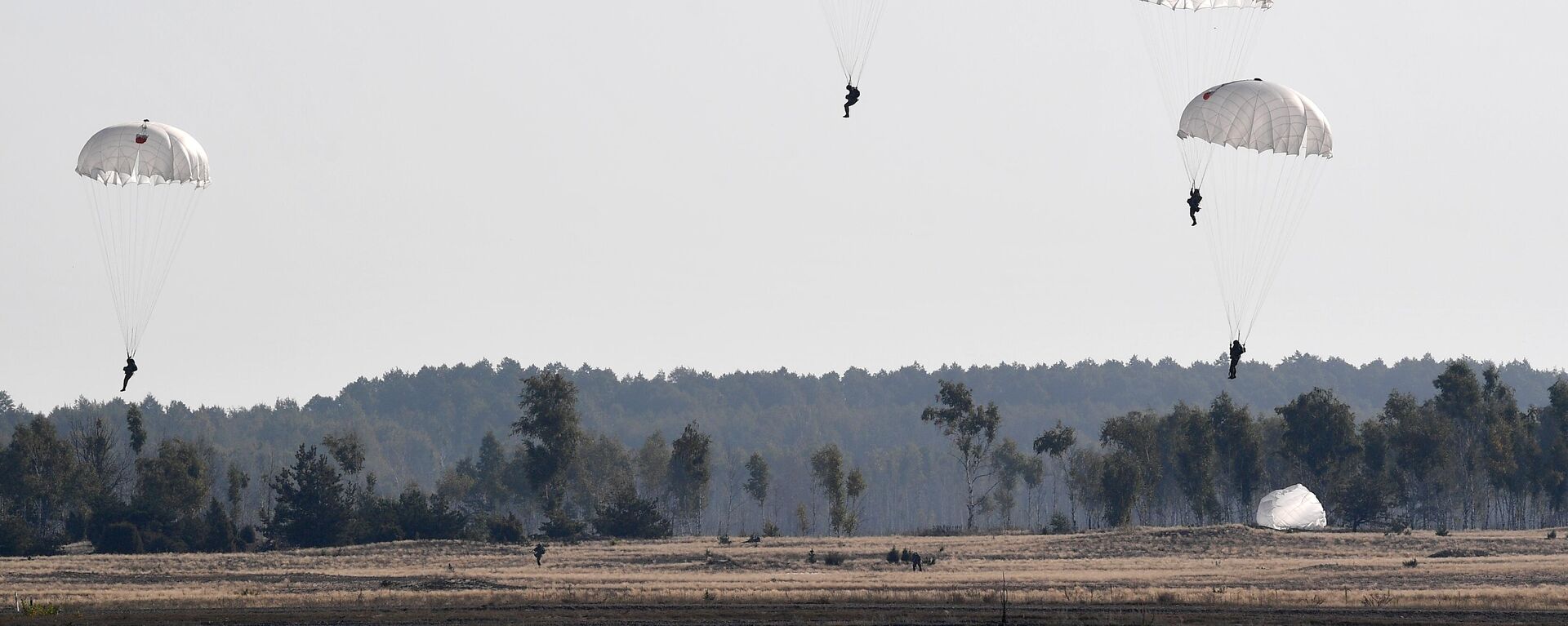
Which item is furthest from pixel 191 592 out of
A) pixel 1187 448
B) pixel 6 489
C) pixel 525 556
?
pixel 1187 448

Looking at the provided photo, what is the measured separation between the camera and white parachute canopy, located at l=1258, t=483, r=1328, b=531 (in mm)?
86125

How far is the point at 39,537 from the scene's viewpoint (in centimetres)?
8400

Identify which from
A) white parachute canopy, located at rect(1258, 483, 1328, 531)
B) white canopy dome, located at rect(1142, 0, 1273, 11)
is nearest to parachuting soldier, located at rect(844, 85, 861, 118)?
white canopy dome, located at rect(1142, 0, 1273, 11)

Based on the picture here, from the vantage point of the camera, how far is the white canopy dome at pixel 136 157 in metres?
53.8

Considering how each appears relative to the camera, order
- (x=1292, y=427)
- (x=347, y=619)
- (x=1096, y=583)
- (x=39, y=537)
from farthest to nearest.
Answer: (x=1292, y=427) → (x=39, y=537) → (x=1096, y=583) → (x=347, y=619)

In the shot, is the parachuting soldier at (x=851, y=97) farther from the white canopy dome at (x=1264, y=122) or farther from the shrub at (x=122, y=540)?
the shrub at (x=122, y=540)

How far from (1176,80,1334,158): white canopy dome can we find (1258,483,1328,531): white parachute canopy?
38.2 m

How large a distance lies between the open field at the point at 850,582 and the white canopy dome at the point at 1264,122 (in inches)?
506

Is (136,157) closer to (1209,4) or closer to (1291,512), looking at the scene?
(1209,4)

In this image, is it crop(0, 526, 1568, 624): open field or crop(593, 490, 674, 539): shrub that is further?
crop(593, 490, 674, 539): shrub

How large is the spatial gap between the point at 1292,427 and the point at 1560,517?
26.2 meters

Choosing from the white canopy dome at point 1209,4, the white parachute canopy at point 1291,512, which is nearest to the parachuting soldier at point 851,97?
the white canopy dome at point 1209,4

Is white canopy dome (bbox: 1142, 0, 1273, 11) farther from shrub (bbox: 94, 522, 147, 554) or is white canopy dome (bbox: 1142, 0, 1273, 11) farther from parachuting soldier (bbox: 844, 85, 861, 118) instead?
shrub (bbox: 94, 522, 147, 554)

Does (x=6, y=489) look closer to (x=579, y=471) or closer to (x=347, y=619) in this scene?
(x=579, y=471)
